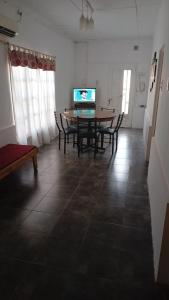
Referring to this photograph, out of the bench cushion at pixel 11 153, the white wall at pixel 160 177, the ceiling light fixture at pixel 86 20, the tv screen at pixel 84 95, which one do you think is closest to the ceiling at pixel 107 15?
the ceiling light fixture at pixel 86 20

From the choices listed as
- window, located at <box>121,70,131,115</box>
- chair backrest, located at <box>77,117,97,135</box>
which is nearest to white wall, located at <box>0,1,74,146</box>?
chair backrest, located at <box>77,117,97,135</box>

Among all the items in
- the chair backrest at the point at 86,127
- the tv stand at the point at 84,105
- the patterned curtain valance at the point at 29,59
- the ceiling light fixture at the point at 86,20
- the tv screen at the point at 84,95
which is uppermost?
the ceiling light fixture at the point at 86,20

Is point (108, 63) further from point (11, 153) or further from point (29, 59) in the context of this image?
point (11, 153)

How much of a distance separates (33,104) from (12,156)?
5.61 feet

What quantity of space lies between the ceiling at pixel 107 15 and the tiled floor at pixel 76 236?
2.78m

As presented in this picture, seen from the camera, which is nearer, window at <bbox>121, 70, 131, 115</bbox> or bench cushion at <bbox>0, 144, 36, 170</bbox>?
bench cushion at <bbox>0, 144, 36, 170</bbox>

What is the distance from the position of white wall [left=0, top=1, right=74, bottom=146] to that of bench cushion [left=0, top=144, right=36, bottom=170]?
21 cm

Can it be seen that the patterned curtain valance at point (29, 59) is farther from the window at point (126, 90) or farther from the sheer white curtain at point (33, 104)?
the window at point (126, 90)

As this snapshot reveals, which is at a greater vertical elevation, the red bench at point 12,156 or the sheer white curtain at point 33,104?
the sheer white curtain at point 33,104

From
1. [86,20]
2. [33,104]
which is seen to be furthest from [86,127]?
[86,20]

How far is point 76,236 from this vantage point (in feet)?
6.81

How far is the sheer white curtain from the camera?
3811 millimetres

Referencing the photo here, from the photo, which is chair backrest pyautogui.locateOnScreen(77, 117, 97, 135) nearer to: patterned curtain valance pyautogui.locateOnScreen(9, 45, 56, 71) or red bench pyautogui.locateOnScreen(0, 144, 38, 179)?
red bench pyautogui.locateOnScreen(0, 144, 38, 179)

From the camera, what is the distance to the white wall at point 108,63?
6363 mm
